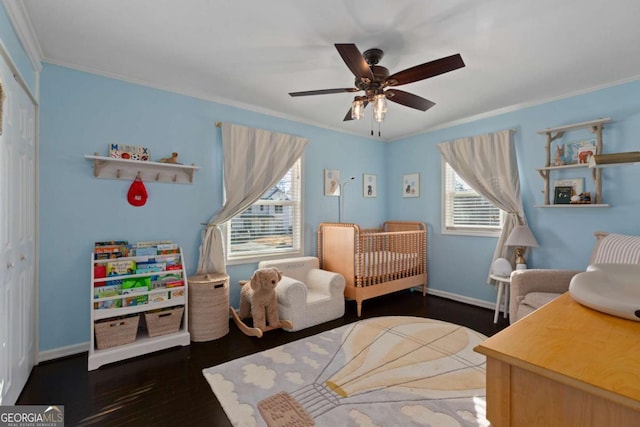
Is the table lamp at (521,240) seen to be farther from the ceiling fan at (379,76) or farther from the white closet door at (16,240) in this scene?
the white closet door at (16,240)

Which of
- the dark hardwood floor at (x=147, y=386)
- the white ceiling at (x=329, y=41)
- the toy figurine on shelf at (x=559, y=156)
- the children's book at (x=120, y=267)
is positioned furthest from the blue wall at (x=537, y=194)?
the children's book at (x=120, y=267)

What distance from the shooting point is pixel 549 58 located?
7.50ft

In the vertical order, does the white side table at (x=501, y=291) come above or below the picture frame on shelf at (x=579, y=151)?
below

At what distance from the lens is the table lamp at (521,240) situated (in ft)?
9.98

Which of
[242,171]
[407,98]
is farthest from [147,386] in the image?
[407,98]

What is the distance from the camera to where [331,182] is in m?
4.07

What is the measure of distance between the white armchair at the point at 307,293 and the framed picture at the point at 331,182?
974 mm

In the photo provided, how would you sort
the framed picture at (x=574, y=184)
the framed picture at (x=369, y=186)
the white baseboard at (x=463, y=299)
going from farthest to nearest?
the framed picture at (x=369, y=186) → the white baseboard at (x=463, y=299) → the framed picture at (x=574, y=184)

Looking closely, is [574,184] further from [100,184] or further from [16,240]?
[16,240]

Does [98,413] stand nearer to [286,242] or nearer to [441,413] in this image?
[441,413]

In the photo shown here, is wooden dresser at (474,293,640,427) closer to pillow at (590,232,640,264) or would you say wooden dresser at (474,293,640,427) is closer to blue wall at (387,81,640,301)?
pillow at (590,232,640,264)

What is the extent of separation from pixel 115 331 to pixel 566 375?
2824 mm

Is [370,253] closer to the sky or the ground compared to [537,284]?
closer to the sky

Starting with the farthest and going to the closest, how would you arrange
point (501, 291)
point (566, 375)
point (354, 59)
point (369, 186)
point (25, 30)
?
point (369, 186)
point (501, 291)
point (25, 30)
point (354, 59)
point (566, 375)
